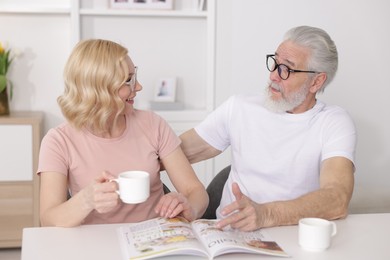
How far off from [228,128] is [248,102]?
0.46ft

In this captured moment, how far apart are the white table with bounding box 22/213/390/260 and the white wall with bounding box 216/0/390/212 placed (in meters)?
1.98

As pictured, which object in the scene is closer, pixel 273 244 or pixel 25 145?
pixel 273 244

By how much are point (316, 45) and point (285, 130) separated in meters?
0.36

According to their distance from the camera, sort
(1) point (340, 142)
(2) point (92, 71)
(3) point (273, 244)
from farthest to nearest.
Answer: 1. (1) point (340, 142)
2. (2) point (92, 71)
3. (3) point (273, 244)

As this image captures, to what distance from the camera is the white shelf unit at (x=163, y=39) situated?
371 centimetres

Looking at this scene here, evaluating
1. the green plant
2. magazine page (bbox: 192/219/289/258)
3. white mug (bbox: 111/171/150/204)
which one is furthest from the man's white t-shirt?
the green plant

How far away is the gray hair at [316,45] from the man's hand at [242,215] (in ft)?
2.66

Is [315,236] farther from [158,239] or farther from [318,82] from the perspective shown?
[318,82]

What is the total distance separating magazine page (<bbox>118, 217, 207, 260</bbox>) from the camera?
1.54 m

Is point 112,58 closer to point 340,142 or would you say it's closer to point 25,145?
point 340,142

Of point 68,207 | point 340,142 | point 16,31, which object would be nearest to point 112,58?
point 68,207

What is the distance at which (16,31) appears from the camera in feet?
12.3

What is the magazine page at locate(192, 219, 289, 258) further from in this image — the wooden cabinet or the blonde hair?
the wooden cabinet


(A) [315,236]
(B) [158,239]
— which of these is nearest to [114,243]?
(B) [158,239]
